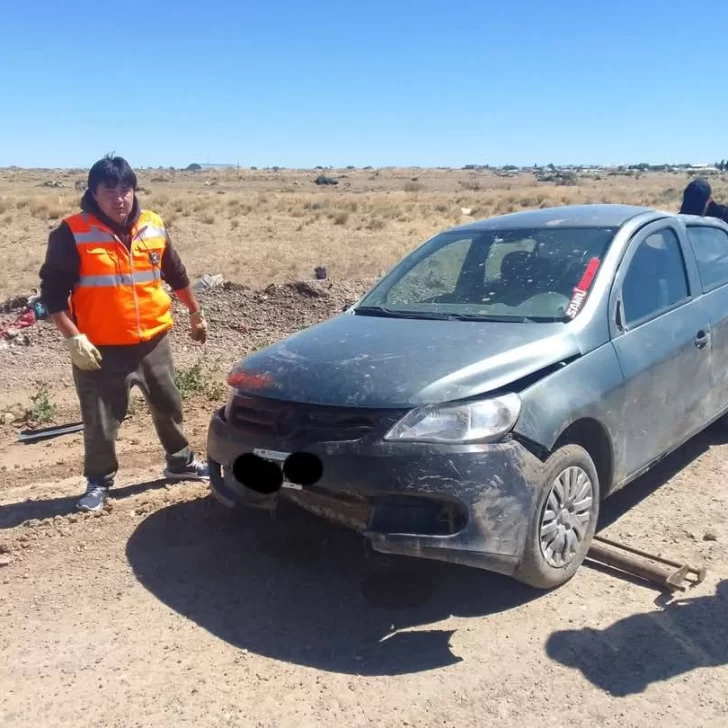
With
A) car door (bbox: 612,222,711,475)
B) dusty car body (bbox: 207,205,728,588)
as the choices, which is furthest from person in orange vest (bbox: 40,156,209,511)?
car door (bbox: 612,222,711,475)

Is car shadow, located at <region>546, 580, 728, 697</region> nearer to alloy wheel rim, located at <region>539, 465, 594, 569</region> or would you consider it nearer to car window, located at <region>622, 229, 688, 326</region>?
alloy wheel rim, located at <region>539, 465, 594, 569</region>

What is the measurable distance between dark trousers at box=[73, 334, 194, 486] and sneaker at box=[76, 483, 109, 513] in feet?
0.14

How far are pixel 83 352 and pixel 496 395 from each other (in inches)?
91.2

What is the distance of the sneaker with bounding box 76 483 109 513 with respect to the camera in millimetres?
4902

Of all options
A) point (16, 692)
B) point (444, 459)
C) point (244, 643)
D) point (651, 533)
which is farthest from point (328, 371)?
point (651, 533)

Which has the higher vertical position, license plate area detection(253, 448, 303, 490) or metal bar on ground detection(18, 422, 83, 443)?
license plate area detection(253, 448, 303, 490)

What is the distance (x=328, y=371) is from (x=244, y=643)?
4.02 ft

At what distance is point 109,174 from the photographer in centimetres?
458

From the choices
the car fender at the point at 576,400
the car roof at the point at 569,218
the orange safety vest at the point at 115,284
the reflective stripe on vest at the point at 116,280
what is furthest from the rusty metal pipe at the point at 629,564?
the reflective stripe on vest at the point at 116,280

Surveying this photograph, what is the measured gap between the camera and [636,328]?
4.45m

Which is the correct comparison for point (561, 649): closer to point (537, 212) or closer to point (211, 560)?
point (211, 560)

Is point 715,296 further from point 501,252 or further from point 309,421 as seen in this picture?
point 309,421

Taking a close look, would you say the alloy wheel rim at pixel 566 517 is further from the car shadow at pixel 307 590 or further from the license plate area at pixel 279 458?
the license plate area at pixel 279 458

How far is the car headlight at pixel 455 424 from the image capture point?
3.53 metres
